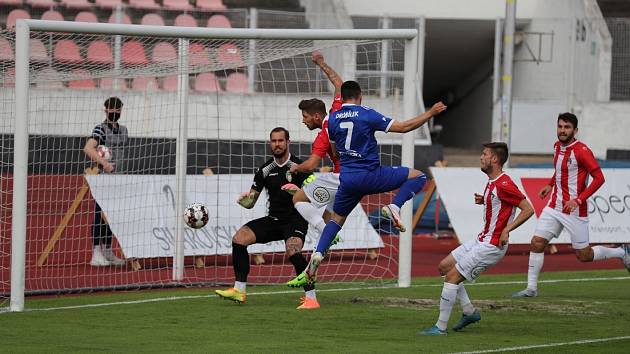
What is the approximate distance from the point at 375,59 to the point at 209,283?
368cm

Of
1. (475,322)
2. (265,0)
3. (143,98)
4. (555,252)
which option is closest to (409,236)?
(475,322)

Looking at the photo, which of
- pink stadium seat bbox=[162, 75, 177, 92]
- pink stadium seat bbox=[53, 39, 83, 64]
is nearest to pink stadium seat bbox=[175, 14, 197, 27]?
pink stadium seat bbox=[162, 75, 177, 92]

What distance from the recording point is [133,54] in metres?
17.1

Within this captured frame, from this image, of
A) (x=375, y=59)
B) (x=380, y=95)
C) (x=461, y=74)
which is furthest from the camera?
(x=461, y=74)

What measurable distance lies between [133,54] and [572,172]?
7.00 metres

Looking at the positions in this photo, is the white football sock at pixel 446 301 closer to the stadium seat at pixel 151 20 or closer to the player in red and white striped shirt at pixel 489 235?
the player in red and white striped shirt at pixel 489 235

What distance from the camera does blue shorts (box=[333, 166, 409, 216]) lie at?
37.0 ft

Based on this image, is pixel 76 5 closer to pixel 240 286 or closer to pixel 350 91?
pixel 240 286

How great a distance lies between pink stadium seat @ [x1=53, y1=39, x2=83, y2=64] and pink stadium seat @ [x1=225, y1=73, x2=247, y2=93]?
7.39 m

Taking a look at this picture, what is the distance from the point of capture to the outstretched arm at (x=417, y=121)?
34.1ft

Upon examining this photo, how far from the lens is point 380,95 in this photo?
58.7 feet

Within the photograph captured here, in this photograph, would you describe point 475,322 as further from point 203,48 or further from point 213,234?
point 213,234

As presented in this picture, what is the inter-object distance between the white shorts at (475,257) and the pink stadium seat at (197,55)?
16.3 ft

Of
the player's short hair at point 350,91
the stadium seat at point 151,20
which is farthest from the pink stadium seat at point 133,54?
the stadium seat at point 151,20
